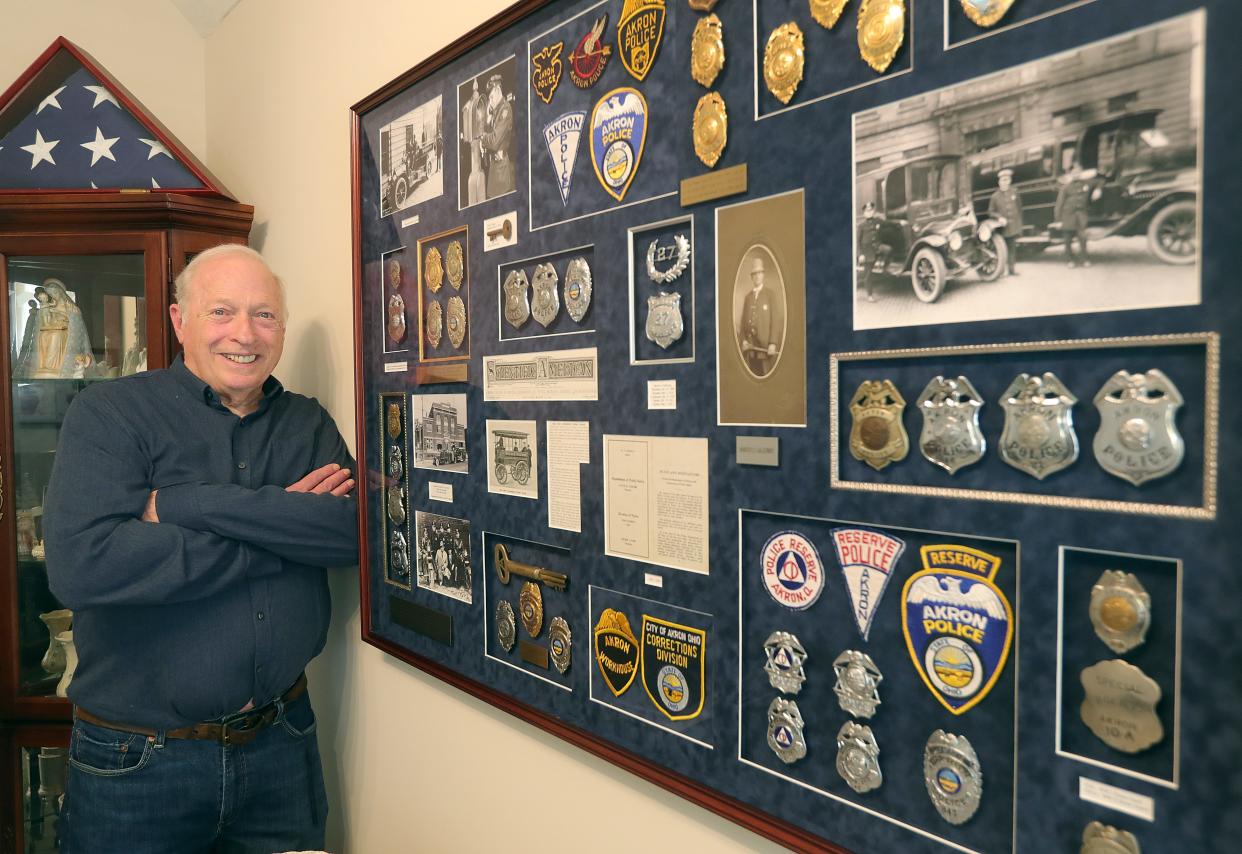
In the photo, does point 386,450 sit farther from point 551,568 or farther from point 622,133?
point 622,133

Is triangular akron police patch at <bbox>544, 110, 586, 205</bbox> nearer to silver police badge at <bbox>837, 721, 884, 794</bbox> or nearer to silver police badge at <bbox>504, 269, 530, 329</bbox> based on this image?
silver police badge at <bbox>504, 269, 530, 329</bbox>

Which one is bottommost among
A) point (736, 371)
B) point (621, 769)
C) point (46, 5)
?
point (621, 769)

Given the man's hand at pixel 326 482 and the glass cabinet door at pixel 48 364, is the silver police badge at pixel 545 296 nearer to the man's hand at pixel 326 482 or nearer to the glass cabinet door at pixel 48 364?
the man's hand at pixel 326 482

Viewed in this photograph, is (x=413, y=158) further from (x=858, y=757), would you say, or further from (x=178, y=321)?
(x=858, y=757)

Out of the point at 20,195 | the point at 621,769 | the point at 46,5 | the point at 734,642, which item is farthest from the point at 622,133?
the point at 46,5

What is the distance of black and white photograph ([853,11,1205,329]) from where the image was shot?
63 cm

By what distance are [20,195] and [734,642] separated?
93.7 inches

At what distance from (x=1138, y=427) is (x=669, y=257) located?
1.94ft

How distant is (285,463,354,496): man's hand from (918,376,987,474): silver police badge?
1440 millimetres

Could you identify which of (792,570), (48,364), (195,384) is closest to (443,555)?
(195,384)

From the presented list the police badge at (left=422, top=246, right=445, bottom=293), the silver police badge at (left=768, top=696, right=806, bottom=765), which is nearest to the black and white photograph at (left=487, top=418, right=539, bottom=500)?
the police badge at (left=422, top=246, right=445, bottom=293)

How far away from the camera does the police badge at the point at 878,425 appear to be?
2.66 ft

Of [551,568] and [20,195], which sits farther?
[20,195]

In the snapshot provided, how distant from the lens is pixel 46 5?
2744mm
